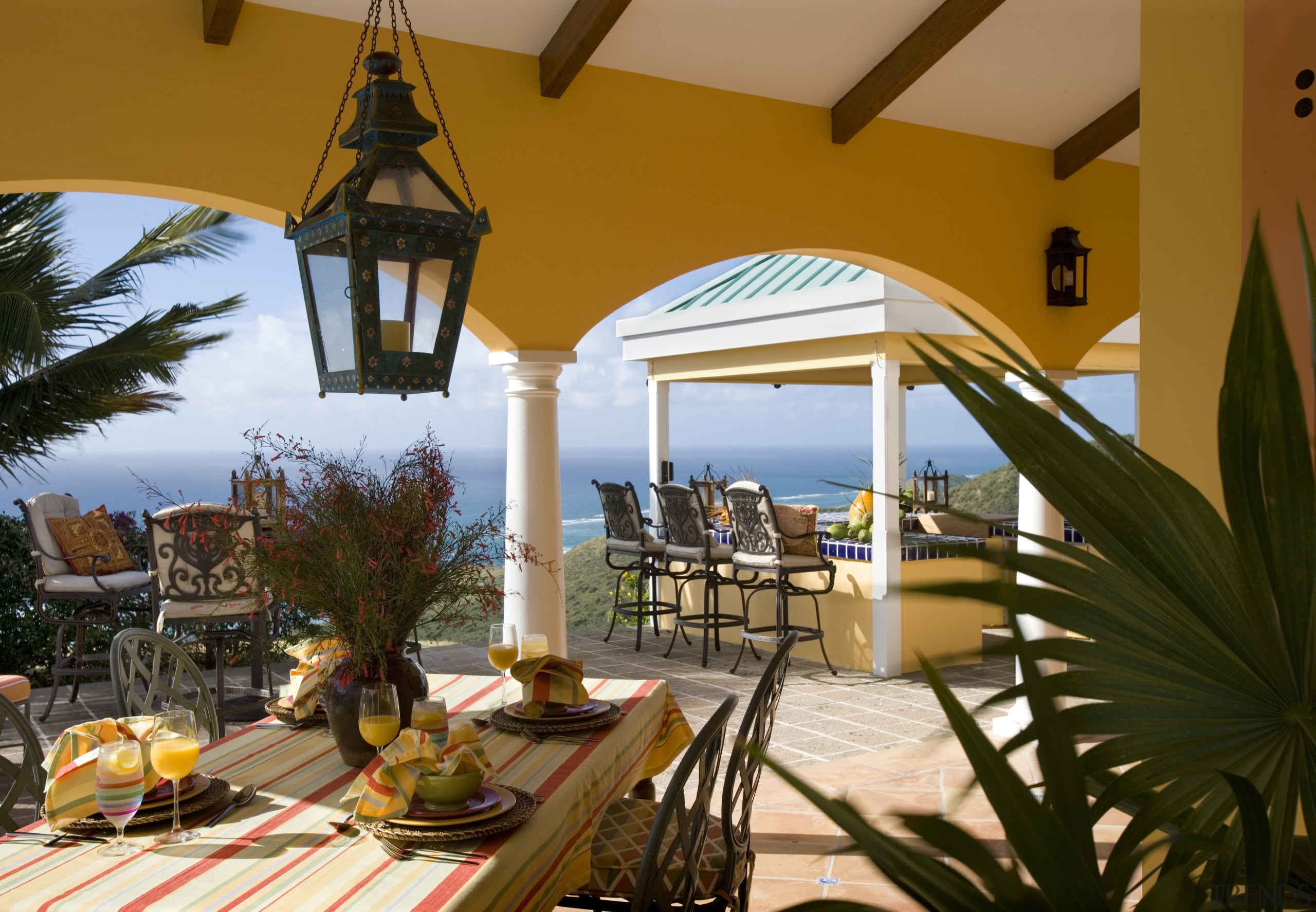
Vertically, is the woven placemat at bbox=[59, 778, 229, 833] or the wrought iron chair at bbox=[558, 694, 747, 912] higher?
the woven placemat at bbox=[59, 778, 229, 833]

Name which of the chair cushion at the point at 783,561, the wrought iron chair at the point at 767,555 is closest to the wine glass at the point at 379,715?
the wrought iron chair at the point at 767,555

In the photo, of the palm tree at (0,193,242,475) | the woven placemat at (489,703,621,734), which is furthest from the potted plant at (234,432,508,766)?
the palm tree at (0,193,242,475)

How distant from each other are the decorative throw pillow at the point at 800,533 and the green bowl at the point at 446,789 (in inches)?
230

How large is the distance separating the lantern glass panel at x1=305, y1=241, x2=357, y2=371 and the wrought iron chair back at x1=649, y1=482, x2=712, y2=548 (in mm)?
5452

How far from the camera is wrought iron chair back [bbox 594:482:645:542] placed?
8502mm

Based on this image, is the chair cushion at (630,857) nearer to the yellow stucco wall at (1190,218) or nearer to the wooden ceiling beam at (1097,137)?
the yellow stucco wall at (1190,218)

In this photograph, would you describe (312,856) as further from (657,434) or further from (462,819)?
(657,434)

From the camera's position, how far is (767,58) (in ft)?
16.3

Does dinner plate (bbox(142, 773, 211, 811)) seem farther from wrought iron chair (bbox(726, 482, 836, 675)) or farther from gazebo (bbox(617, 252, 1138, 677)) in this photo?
wrought iron chair (bbox(726, 482, 836, 675))

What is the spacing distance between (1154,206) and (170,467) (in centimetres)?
5569

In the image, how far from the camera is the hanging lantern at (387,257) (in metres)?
2.34

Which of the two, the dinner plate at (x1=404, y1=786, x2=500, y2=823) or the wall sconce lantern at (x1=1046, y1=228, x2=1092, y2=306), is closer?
the dinner plate at (x1=404, y1=786, x2=500, y2=823)

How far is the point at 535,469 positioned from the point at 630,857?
7.90ft

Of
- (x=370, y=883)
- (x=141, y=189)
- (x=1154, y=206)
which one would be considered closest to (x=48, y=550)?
(x=141, y=189)
